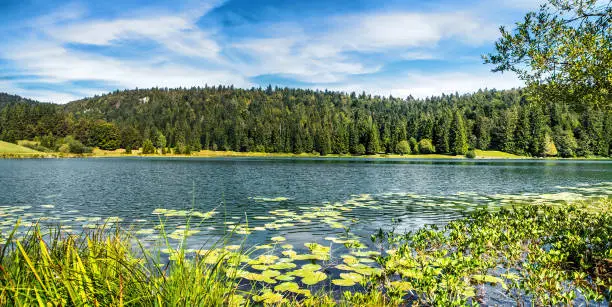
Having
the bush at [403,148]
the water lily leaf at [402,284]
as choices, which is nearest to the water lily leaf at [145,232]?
the water lily leaf at [402,284]

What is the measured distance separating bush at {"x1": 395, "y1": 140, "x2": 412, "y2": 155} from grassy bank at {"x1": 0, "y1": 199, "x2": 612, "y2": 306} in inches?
6503

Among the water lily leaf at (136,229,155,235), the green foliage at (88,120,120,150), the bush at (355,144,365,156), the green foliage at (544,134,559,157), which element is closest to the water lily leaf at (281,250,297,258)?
the water lily leaf at (136,229,155,235)

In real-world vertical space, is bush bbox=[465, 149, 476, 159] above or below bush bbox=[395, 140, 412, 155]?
below

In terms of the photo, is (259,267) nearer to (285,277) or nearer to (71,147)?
(285,277)

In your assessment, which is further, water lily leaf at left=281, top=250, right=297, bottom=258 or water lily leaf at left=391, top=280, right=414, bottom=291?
water lily leaf at left=281, top=250, right=297, bottom=258

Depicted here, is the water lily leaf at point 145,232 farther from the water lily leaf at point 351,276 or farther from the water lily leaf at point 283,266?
the water lily leaf at point 351,276

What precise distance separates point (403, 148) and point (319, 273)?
17317 cm

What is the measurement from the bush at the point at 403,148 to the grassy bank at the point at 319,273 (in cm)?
16517

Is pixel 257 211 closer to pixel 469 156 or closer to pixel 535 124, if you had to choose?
pixel 469 156

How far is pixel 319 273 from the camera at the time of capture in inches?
430

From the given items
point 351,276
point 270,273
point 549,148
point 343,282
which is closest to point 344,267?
point 351,276

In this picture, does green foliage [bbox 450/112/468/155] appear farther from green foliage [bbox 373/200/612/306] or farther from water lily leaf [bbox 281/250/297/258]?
water lily leaf [bbox 281/250/297/258]

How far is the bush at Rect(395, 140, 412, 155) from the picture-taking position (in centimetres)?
17688

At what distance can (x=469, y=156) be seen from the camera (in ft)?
540
